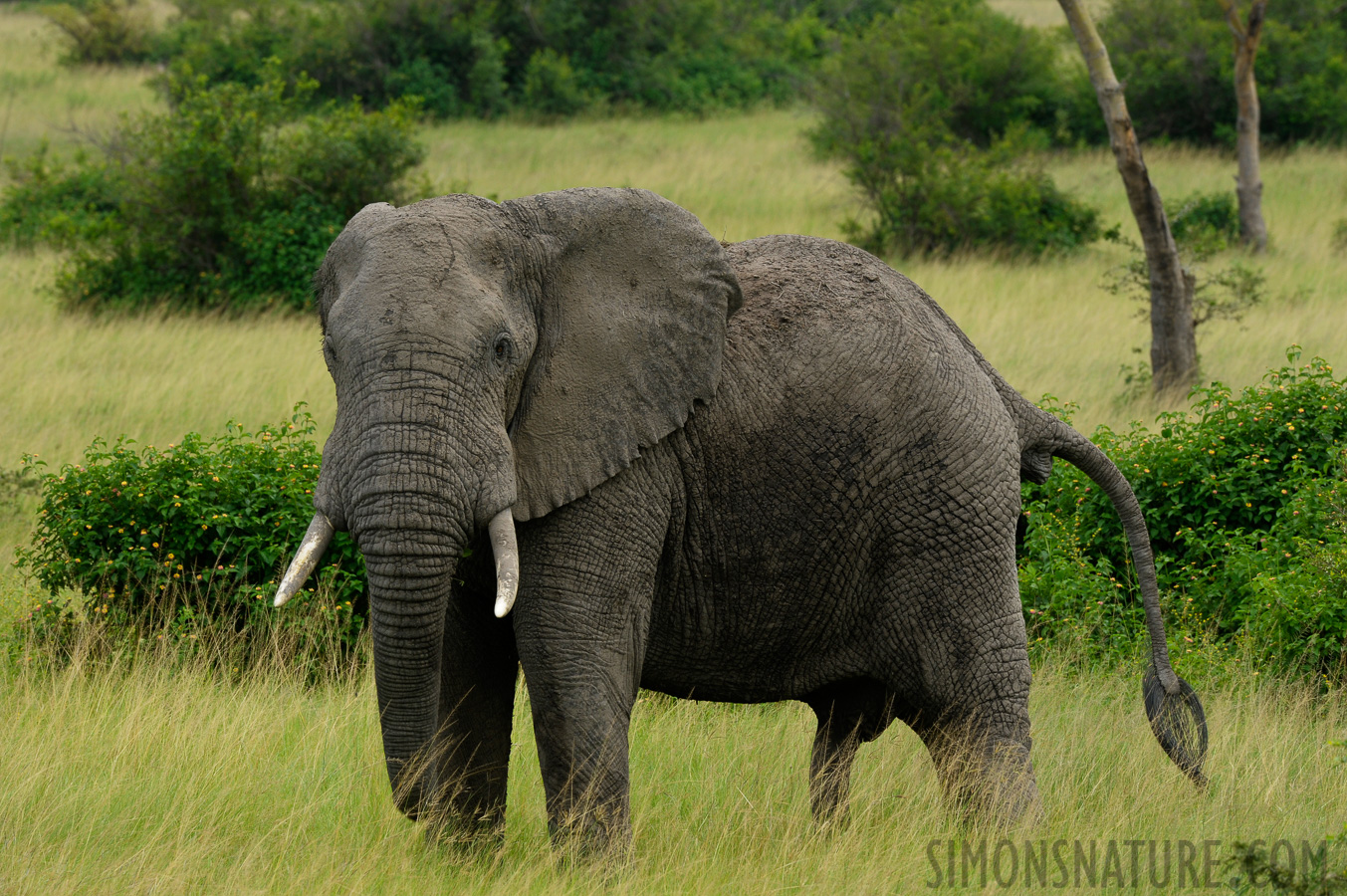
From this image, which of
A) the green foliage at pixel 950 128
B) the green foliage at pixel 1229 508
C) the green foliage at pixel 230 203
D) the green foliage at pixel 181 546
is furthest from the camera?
the green foliage at pixel 950 128

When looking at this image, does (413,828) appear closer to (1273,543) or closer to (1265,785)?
(1265,785)

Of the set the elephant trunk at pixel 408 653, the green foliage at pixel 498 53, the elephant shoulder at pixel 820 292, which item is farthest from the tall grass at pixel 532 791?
the green foliage at pixel 498 53

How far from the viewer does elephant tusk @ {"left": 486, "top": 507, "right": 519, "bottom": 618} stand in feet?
11.2

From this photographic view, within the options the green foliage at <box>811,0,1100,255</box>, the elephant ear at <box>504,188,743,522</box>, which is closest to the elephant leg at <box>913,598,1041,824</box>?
the elephant ear at <box>504,188,743,522</box>

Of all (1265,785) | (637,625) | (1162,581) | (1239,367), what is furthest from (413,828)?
(1239,367)

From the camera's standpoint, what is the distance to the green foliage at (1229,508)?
6.72m

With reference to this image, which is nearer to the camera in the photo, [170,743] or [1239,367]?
[170,743]

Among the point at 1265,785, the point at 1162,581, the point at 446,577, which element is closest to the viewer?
the point at 446,577

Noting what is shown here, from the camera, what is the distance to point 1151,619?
4.88 meters

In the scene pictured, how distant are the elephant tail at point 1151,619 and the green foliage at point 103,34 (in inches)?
1175

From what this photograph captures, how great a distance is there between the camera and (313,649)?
6.52 metres

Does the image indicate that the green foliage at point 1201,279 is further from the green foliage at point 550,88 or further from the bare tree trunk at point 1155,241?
the green foliage at point 550,88

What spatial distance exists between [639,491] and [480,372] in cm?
59

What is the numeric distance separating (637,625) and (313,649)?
299cm
